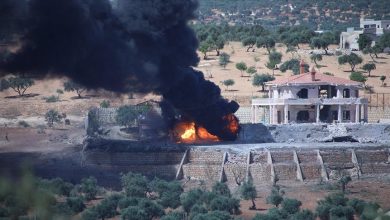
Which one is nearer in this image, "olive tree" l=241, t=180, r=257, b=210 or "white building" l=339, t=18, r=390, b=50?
"olive tree" l=241, t=180, r=257, b=210

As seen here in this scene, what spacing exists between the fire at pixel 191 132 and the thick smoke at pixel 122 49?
113 cm

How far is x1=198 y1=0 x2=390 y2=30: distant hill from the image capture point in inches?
6440

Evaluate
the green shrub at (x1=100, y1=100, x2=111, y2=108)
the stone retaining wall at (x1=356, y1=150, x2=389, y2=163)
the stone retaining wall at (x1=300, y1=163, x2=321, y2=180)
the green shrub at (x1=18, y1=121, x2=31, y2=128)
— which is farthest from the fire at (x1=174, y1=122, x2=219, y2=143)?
the green shrub at (x1=100, y1=100, x2=111, y2=108)

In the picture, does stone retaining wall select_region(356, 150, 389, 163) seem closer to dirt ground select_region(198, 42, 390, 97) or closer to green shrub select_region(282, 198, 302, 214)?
green shrub select_region(282, 198, 302, 214)

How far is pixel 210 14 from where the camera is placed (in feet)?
570

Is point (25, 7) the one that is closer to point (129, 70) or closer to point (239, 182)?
point (129, 70)

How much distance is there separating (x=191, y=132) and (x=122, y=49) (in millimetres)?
9900

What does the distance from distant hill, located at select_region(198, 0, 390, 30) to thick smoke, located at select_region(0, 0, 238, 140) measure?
96591 millimetres

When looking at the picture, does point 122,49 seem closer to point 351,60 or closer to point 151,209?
point 151,209

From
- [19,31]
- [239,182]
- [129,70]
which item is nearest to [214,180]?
[239,182]

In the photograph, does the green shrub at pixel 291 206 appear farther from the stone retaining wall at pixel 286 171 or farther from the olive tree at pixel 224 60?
the olive tree at pixel 224 60

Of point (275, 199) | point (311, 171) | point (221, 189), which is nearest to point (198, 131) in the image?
point (311, 171)

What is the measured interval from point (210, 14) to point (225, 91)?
9127cm

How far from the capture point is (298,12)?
174 metres
